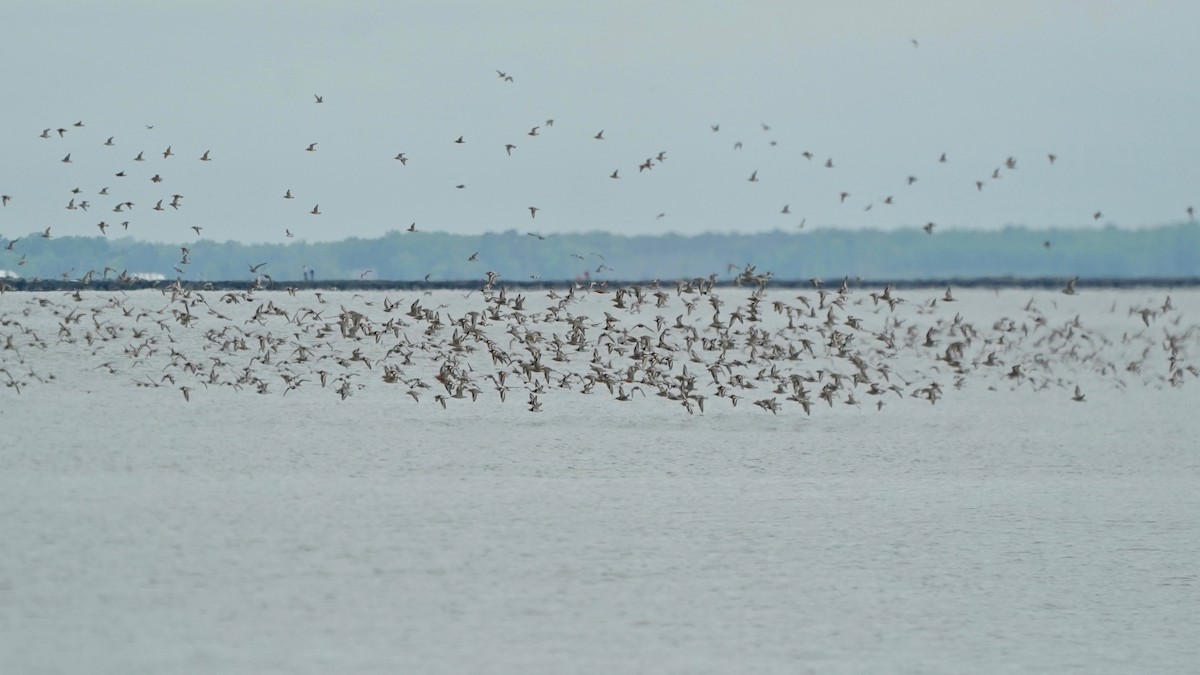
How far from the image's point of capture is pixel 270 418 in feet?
73.2

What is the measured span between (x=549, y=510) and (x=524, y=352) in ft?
47.4

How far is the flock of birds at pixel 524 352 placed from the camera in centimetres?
2595

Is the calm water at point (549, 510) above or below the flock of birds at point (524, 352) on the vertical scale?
below

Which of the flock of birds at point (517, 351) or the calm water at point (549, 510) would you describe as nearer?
the calm water at point (549, 510)

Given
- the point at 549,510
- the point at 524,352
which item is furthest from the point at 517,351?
the point at 549,510

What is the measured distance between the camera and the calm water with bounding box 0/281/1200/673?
10562mm

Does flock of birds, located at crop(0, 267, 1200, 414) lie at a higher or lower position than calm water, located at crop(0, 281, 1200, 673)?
higher

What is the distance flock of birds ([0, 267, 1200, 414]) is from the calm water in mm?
159

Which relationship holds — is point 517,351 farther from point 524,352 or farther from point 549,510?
point 549,510

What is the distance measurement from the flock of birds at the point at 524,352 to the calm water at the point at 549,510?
16 centimetres

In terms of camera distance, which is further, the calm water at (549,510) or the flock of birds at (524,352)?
the flock of birds at (524,352)

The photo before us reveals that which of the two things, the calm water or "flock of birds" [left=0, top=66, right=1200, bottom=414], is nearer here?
the calm water

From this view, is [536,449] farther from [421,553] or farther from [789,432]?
[421,553]

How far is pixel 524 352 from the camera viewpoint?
98.4ft
